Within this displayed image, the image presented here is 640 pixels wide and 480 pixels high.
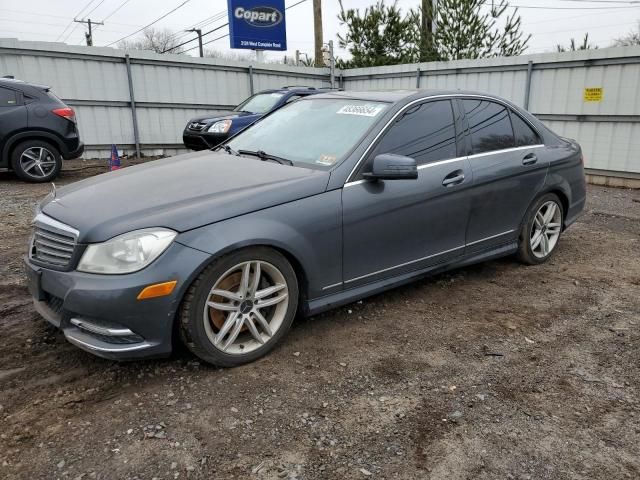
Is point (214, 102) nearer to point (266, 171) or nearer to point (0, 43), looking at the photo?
point (0, 43)

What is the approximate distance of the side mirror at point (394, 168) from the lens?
3225 millimetres

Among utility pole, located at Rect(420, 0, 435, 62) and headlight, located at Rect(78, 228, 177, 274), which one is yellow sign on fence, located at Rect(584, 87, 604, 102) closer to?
utility pole, located at Rect(420, 0, 435, 62)

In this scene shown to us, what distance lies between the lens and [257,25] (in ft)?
55.3

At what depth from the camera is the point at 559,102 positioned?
10188mm

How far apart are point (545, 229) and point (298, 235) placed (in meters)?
2.90

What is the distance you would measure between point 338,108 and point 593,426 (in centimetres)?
265

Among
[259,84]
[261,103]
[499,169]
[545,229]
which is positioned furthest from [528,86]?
[499,169]

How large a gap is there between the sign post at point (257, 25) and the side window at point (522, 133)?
1356 centimetres

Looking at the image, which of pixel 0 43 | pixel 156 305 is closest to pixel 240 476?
pixel 156 305

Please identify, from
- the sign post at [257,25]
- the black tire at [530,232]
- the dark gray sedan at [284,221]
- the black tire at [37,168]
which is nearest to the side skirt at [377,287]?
the dark gray sedan at [284,221]

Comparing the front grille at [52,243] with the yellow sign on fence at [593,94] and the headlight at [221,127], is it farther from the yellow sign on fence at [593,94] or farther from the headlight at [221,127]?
the yellow sign on fence at [593,94]

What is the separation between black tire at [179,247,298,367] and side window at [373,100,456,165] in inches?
41.6

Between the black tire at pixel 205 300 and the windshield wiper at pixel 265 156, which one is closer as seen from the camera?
the black tire at pixel 205 300

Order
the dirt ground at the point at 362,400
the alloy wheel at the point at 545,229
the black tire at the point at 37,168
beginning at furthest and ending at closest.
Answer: the black tire at the point at 37,168, the alloy wheel at the point at 545,229, the dirt ground at the point at 362,400
